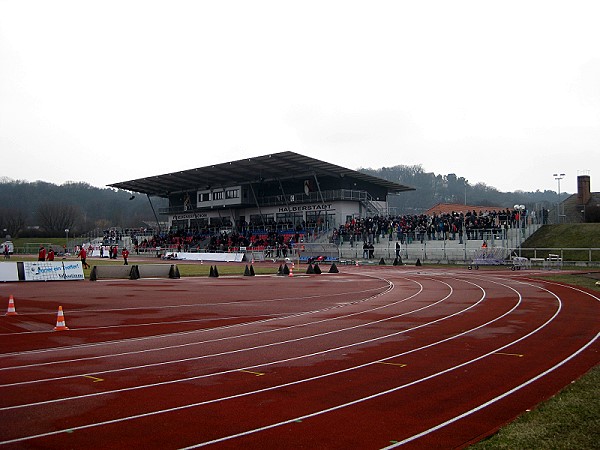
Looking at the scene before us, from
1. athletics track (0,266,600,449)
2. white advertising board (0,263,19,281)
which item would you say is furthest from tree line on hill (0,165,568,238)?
athletics track (0,266,600,449)

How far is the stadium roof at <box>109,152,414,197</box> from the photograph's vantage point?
63.7 metres

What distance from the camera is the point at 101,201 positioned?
551 ft

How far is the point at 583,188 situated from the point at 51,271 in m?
53.4

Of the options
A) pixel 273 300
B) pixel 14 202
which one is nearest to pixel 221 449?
pixel 273 300

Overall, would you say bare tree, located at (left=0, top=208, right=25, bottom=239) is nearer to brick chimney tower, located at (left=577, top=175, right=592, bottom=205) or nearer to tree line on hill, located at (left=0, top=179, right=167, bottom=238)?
tree line on hill, located at (left=0, top=179, right=167, bottom=238)

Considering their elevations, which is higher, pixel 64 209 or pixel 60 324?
pixel 64 209

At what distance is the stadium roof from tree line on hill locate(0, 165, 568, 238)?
4065 centimetres

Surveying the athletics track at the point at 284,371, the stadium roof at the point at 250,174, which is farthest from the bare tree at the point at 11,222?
the athletics track at the point at 284,371

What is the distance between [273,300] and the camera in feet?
68.3

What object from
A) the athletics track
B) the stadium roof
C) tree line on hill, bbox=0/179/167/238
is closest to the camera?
the athletics track

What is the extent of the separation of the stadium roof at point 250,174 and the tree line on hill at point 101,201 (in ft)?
133

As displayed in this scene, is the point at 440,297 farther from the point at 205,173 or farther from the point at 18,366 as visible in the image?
the point at 205,173

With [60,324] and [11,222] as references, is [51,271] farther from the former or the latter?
[11,222]

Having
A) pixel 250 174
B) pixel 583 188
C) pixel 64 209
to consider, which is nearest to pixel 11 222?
pixel 64 209
